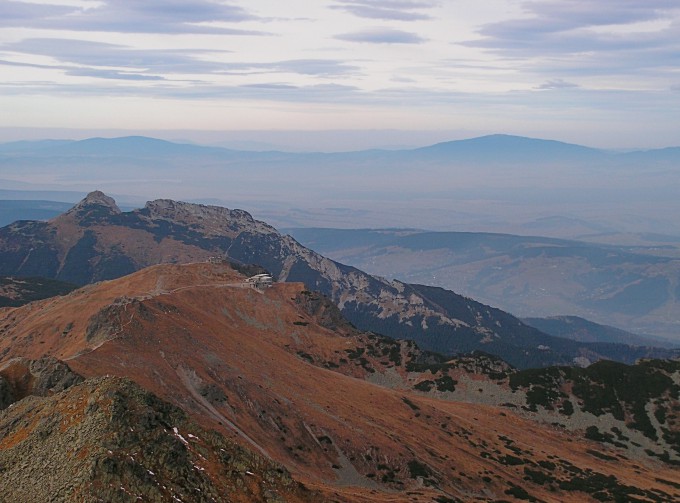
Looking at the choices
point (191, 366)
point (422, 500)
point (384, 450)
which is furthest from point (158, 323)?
point (422, 500)

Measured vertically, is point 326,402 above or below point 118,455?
below

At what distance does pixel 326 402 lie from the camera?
125 m

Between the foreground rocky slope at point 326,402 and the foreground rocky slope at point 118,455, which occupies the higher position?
the foreground rocky slope at point 118,455

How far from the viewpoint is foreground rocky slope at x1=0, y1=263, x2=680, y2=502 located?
10362 centimetres

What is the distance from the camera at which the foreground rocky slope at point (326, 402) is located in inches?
4080

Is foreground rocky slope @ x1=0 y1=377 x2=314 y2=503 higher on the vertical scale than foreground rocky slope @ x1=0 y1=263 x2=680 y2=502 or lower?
higher

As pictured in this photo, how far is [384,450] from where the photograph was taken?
4296 inches

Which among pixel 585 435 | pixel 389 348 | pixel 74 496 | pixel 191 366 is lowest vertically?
pixel 585 435

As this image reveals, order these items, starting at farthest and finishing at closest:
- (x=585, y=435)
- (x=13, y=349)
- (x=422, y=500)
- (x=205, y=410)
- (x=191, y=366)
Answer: (x=585, y=435), (x=13, y=349), (x=191, y=366), (x=205, y=410), (x=422, y=500)

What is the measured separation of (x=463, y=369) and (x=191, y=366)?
90258 mm

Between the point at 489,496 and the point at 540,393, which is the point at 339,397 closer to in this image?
the point at 489,496

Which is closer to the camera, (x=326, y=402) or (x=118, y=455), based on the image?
(x=118, y=455)

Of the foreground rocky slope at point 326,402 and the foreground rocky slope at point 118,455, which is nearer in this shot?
the foreground rocky slope at point 118,455

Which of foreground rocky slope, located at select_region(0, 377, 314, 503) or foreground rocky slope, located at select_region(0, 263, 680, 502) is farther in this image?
foreground rocky slope, located at select_region(0, 263, 680, 502)
